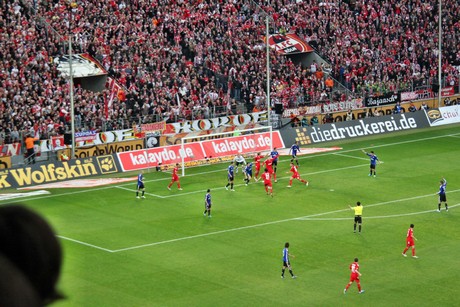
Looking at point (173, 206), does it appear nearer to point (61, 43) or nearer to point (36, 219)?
point (61, 43)

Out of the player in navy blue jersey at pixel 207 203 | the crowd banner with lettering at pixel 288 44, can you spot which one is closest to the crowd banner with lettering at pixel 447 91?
the crowd banner with lettering at pixel 288 44

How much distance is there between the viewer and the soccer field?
105 feet

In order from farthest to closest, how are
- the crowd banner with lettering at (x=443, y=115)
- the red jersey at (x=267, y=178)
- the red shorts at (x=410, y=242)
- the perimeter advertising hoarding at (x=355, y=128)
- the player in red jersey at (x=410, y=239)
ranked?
the crowd banner with lettering at (x=443, y=115) < the perimeter advertising hoarding at (x=355, y=128) < the red jersey at (x=267, y=178) < the red shorts at (x=410, y=242) < the player in red jersey at (x=410, y=239)

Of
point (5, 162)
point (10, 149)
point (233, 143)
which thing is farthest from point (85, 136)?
point (233, 143)

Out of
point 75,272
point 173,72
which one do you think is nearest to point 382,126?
point 173,72

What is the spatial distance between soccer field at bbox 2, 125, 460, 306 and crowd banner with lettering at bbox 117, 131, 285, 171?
764 mm

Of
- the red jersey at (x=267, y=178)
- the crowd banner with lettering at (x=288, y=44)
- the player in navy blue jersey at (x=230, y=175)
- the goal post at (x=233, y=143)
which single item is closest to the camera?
the red jersey at (x=267, y=178)

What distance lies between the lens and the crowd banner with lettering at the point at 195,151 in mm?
53719

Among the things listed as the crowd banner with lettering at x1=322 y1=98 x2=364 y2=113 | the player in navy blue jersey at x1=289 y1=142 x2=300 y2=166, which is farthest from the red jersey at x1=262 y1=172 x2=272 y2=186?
the crowd banner with lettering at x1=322 y1=98 x2=364 y2=113

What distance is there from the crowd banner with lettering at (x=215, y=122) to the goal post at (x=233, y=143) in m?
1.56

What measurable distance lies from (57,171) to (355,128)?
22.4 m

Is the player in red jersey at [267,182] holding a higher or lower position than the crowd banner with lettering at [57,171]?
lower

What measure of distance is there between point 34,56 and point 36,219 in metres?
57.1

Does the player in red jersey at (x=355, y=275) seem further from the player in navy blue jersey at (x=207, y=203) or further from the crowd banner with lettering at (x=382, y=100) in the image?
the crowd banner with lettering at (x=382, y=100)
